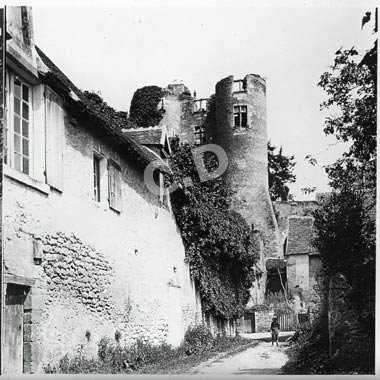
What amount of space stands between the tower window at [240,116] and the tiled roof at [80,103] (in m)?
1.94

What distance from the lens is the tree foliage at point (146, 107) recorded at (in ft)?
34.4

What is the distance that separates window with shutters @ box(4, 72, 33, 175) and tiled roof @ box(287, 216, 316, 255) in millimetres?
4750

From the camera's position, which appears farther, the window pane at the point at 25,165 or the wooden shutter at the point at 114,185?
the wooden shutter at the point at 114,185

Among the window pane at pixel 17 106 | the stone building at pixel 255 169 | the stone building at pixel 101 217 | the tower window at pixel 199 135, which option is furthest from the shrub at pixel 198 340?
the window pane at pixel 17 106

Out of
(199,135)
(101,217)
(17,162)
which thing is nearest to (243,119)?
(199,135)

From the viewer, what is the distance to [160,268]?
44.3 feet

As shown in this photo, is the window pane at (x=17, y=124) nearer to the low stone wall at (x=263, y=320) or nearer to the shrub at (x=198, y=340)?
the low stone wall at (x=263, y=320)

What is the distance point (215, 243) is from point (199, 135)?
12.8 ft

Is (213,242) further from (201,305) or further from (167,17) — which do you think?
(167,17)

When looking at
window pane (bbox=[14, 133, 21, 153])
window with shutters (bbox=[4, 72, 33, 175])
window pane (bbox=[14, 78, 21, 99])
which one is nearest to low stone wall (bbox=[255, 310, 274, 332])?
window with shutters (bbox=[4, 72, 33, 175])

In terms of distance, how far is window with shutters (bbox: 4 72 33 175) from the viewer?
8.62m

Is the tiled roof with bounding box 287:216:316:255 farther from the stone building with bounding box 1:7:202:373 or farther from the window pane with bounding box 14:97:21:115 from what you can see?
the window pane with bounding box 14:97:21:115

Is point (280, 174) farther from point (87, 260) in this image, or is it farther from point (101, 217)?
point (87, 260)

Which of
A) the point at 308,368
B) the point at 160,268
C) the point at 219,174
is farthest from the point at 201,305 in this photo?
the point at 308,368
